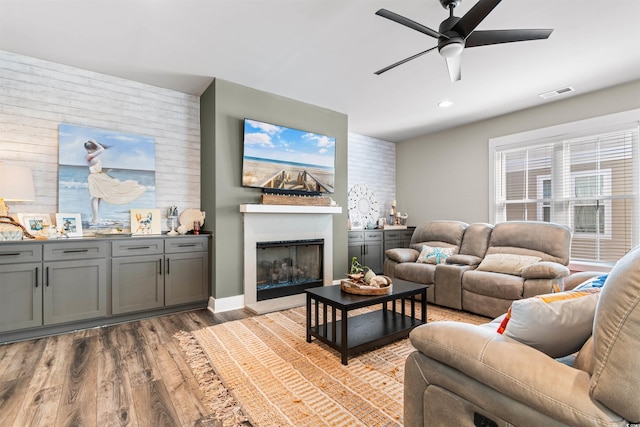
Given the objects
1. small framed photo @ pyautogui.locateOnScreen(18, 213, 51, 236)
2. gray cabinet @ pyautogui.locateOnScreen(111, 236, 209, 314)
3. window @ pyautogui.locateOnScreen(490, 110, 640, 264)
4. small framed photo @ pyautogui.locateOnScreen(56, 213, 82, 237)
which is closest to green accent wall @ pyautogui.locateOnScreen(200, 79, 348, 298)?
gray cabinet @ pyautogui.locateOnScreen(111, 236, 209, 314)

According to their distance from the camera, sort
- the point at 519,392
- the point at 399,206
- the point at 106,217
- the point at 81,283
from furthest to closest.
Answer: the point at 399,206 < the point at 106,217 < the point at 81,283 < the point at 519,392

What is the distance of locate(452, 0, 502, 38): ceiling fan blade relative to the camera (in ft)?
5.96

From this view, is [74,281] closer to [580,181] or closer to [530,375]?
[530,375]

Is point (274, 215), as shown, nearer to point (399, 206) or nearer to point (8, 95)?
point (8, 95)

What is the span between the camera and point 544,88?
3.92 m

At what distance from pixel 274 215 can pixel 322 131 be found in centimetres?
155

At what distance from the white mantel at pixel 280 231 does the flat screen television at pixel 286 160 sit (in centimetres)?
32

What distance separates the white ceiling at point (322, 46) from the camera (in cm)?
244

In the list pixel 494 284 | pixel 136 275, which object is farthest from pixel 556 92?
pixel 136 275

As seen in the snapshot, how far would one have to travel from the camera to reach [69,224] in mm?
3248

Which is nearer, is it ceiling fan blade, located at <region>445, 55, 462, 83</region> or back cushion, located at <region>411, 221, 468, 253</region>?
ceiling fan blade, located at <region>445, 55, 462, 83</region>

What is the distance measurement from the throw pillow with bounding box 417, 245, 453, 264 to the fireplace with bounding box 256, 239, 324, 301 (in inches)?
56.7

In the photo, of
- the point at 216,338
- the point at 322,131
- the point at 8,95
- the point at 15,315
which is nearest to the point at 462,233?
the point at 322,131

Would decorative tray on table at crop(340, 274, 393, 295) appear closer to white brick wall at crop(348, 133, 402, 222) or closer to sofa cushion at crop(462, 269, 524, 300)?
sofa cushion at crop(462, 269, 524, 300)
